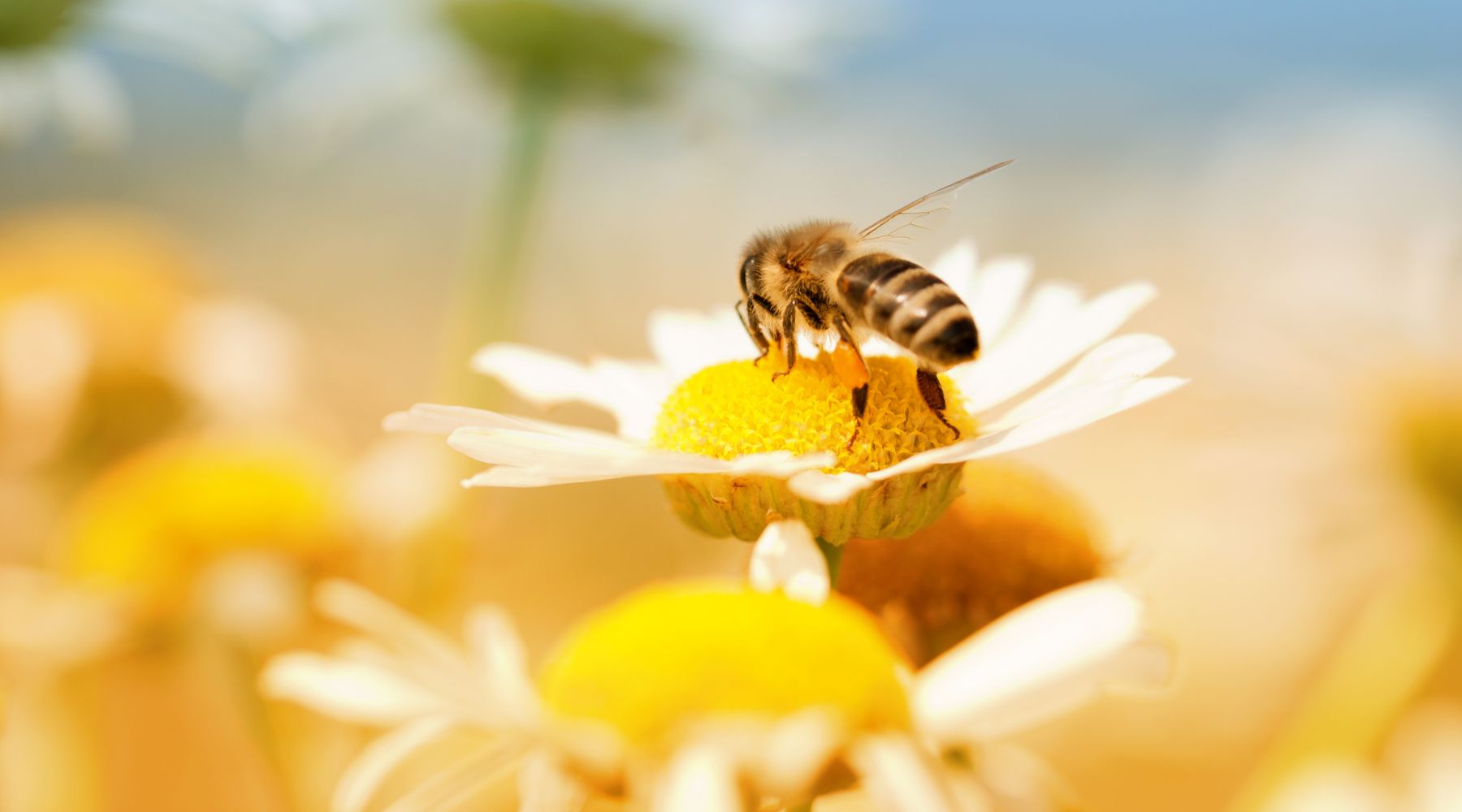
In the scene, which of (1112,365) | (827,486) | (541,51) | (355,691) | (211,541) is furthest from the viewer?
(541,51)

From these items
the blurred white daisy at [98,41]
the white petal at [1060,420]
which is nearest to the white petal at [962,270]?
the white petal at [1060,420]

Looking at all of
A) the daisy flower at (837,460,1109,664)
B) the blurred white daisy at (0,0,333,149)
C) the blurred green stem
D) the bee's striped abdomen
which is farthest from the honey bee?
the blurred white daisy at (0,0,333,149)

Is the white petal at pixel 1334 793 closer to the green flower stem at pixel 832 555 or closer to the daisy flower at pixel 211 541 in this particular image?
the green flower stem at pixel 832 555

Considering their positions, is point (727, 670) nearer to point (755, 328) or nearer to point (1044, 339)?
point (1044, 339)

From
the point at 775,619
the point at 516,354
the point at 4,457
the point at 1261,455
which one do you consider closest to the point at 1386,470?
the point at 1261,455

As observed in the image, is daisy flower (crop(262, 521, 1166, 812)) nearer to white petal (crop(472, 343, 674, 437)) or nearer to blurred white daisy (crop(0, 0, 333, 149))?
white petal (crop(472, 343, 674, 437))

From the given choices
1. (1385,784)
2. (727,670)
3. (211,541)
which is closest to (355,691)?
(727,670)
